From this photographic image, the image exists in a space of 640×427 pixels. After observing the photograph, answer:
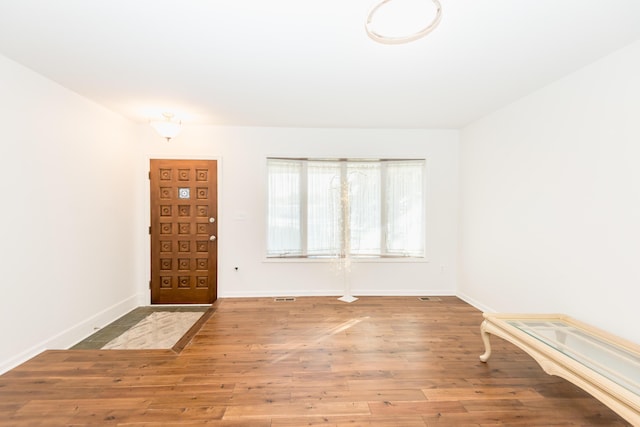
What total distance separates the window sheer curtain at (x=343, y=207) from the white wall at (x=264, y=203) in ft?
0.54

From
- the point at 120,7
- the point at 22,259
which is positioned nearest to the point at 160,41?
the point at 120,7

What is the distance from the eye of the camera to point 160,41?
2.06 metres

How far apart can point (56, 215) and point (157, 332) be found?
1659 mm

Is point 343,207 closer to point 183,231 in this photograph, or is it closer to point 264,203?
point 264,203

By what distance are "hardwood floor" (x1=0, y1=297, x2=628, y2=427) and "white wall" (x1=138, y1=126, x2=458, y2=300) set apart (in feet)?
4.02

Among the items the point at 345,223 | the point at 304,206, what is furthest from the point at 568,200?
the point at 304,206

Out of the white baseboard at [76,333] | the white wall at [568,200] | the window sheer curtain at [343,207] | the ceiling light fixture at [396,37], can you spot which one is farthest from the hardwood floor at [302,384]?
the ceiling light fixture at [396,37]

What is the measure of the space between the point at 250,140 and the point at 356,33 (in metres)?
2.72

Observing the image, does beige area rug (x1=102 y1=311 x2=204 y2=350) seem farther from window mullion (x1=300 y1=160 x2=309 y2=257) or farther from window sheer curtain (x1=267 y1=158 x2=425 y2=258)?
window mullion (x1=300 y1=160 x2=309 y2=257)

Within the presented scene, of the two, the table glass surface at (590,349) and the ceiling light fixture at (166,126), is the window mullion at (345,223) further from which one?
the ceiling light fixture at (166,126)

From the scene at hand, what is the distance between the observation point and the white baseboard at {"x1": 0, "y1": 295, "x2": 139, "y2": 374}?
7.80 feet

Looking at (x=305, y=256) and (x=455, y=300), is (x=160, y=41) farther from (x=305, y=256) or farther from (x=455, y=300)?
(x=455, y=300)

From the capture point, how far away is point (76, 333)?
2994mm

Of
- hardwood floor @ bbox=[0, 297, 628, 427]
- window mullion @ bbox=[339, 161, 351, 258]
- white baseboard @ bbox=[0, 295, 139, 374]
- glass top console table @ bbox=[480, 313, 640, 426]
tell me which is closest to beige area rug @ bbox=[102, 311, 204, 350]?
hardwood floor @ bbox=[0, 297, 628, 427]
